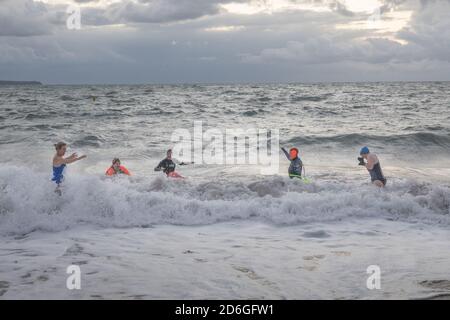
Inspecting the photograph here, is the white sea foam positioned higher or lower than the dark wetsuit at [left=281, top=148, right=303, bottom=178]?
lower

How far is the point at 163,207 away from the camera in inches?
427

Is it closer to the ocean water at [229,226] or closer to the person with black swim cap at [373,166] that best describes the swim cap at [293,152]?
the ocean water at [229,226]

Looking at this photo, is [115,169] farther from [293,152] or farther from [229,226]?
[229,226]

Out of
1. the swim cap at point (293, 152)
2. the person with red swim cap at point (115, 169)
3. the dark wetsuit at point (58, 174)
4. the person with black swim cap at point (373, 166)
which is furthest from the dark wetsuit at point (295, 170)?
the dark wetsuit at point (58, 174)

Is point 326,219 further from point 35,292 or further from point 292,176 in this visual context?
point 35,292

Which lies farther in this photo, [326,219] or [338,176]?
[338,176]

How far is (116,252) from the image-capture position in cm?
767

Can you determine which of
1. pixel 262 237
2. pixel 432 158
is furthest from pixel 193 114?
pixel 262 237

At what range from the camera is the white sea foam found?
9.91 meters

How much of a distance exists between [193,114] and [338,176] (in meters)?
22.3

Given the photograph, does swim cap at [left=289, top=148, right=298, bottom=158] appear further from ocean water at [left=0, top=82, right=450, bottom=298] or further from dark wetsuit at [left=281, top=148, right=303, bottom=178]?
ocean water at [left=0, top=82, right=450, bottom=298]

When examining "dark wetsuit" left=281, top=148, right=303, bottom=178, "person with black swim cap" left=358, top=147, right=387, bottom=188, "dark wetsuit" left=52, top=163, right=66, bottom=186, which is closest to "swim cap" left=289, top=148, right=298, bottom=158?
"dark wetsuit" left=281, top=148, right=303, bottom=178

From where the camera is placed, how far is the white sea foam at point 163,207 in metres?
9.91

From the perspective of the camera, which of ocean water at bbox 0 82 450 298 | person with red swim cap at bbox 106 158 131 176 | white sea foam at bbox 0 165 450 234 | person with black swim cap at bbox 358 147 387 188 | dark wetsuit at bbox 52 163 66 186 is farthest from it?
person with red swim cap at bbox 106 158 131 176
